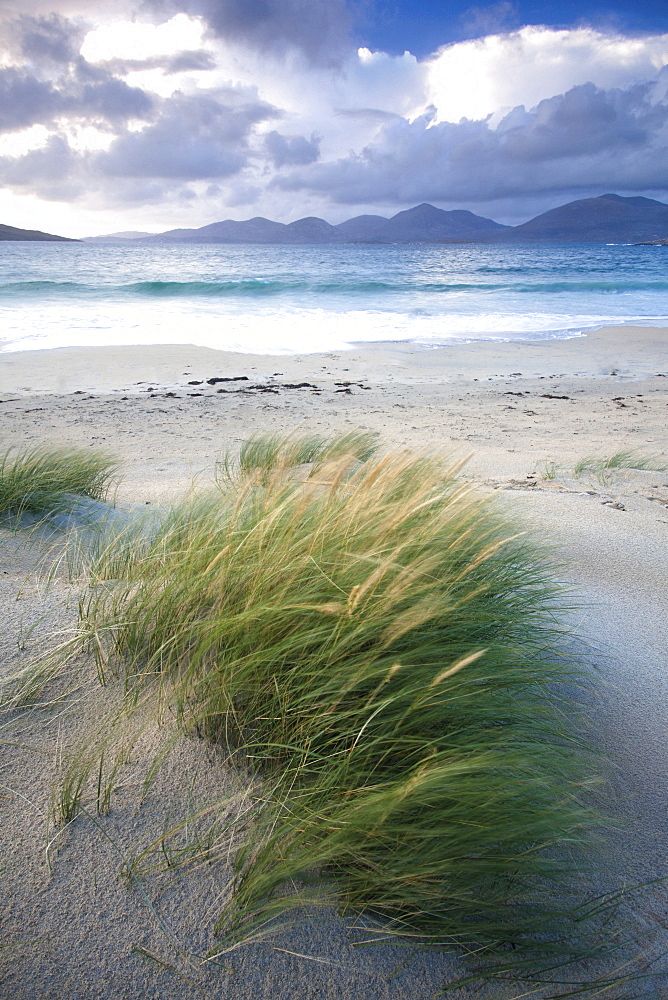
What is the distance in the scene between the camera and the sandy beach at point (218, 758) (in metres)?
1.15

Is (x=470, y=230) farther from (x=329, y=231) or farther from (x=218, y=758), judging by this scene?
(x=218, y=758)

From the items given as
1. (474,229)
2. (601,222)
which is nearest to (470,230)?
(474,229)

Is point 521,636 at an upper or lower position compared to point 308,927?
upper

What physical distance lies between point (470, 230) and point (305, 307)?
599 feet

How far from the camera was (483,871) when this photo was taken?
4.01 ft

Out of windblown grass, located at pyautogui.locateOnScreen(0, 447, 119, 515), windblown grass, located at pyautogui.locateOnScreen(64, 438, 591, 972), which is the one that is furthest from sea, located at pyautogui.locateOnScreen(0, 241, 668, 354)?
windblown grass, located at pyautogui.locateOnScreen(64, 438, 591, 972)

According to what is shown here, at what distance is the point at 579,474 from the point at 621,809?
3.41 meters

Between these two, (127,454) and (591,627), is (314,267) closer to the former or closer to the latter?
(127,454)

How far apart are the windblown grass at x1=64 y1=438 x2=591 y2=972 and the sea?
11.4 m

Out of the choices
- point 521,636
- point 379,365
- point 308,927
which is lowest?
point 379,365

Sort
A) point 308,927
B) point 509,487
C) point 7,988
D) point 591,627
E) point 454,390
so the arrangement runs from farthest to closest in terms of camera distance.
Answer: point 454,390
point 509,487
point 591,627
point 308,927
point 7,988

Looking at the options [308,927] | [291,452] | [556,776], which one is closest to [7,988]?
[308,927]

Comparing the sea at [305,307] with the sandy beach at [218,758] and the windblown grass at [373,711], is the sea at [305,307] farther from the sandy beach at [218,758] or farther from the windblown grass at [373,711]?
the windblown grass at [373,711]

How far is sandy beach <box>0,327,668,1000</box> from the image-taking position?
1.15m
